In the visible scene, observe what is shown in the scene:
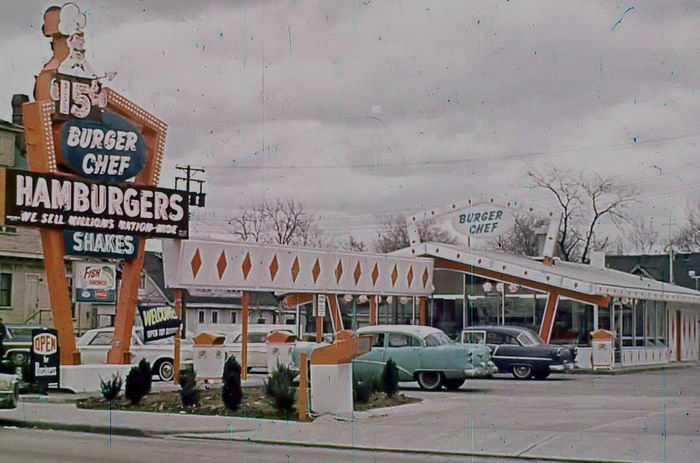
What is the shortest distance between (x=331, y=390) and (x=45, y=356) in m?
8.11

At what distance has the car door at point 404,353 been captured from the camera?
25.7m

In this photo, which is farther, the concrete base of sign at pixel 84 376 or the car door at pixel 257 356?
the car door at pixel 257 356

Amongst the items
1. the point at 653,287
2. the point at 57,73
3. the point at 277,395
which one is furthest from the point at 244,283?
the point at 653,287

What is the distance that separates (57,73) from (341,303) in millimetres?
20119

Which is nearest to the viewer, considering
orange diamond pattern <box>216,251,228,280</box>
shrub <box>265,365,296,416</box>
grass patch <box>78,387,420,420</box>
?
shrub <box>265,365,296,416</box>

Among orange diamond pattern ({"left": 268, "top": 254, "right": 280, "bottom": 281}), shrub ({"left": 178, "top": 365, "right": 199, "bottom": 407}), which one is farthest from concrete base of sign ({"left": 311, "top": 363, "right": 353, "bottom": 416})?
orange diamond pattern ({"left": 268, "top": 254, "right": 280, "bottom": 281})

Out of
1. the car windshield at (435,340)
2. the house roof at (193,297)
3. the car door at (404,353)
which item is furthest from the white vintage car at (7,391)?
the house roof at (193,297)

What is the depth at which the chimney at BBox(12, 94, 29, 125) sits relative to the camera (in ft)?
162

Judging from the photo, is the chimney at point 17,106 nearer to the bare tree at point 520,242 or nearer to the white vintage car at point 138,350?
the white vintage car at point 138,350

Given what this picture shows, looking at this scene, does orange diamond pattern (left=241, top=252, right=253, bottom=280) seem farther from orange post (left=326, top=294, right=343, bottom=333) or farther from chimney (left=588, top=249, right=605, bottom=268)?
chimney (left=588, top=249, right=605, bottom=268)

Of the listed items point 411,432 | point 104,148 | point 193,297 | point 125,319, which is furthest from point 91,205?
point 193,297

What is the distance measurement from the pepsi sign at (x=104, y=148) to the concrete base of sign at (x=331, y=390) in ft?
31.8

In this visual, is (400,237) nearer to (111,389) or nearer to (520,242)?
(520,242)

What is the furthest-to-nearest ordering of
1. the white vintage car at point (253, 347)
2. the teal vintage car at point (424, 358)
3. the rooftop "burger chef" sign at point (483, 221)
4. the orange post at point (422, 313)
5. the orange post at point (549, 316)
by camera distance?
the orange post at point (422, 313) → the rooftop "burger chef" sign at point (483, 221) → the orange post at point (549, 316) → the white vintage car at point (253, 347) → the teal vintage car at point (424, 358)
